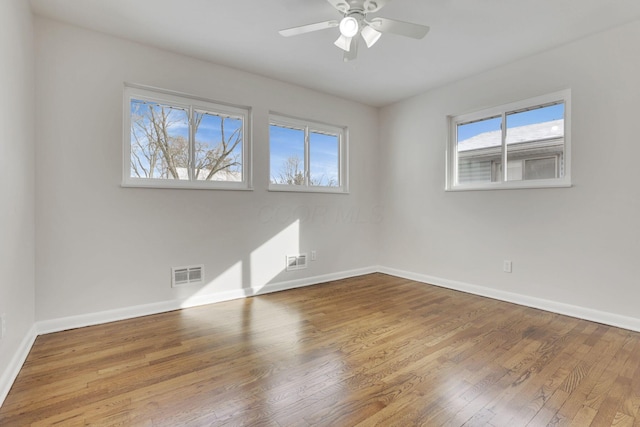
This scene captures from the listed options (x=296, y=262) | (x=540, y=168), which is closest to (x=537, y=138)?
(x=540, y=168)

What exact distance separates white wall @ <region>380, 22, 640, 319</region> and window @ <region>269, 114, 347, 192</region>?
3.53ft

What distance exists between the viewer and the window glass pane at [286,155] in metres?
3.89

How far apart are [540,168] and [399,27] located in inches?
85.3

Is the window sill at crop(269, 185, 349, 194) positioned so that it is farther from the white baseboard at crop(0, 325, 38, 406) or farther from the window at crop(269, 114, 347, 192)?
the white baseboard at crop(0, 325, 38, 406)

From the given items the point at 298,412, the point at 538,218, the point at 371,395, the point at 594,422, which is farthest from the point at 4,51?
the point at 538,218

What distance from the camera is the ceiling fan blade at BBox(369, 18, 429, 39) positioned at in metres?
2.16

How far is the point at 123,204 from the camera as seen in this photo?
285cm

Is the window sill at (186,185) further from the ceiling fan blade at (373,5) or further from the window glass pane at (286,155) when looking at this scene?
the ceiling fan blade at (373,5)

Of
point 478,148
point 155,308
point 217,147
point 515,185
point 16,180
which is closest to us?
point 16,180

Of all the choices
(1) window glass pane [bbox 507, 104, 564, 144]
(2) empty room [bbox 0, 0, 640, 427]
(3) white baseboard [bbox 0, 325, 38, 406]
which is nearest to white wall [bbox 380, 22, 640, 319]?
(2) empty room [bbox 0, 0, 640, 427]

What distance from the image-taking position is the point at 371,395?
170cm

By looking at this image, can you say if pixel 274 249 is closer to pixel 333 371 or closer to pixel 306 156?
pixel 306 156

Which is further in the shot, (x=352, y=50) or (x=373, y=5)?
(x=352, y=50)

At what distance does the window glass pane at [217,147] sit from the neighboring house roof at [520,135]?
111 inches
